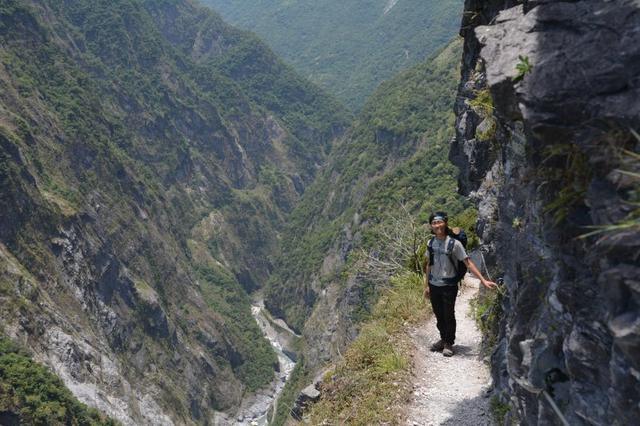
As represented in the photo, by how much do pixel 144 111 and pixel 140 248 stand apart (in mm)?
87411

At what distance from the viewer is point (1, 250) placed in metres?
71.2

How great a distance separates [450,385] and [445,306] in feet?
4.20

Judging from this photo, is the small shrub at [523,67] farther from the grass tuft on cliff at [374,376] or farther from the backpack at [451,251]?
the grass tuft on cliff at [374,376]

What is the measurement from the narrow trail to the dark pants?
1.64ft

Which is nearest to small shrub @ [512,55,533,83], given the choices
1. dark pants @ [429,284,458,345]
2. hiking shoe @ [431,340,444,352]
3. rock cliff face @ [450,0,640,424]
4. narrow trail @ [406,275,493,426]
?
rock cliff face @ [450,0,640,424]

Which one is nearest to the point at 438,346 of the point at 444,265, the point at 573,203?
the point at 444,265

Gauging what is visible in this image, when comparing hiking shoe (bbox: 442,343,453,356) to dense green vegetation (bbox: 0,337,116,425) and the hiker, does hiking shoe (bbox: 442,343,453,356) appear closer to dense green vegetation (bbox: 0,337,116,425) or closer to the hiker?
the hiker

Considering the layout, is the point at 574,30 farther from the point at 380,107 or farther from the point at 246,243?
the point at 246,243

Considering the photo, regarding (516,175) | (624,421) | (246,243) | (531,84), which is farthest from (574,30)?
(246,243)

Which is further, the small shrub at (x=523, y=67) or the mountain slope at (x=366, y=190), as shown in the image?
the mountain slope at (x=366, y=190)

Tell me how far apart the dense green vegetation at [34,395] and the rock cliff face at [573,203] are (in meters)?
58.9

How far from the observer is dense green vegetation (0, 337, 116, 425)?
2178 inches

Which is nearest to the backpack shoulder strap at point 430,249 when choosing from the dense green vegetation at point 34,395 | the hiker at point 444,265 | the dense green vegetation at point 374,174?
the hiker at point 444,265

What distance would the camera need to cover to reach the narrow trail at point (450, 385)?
8906 mm
